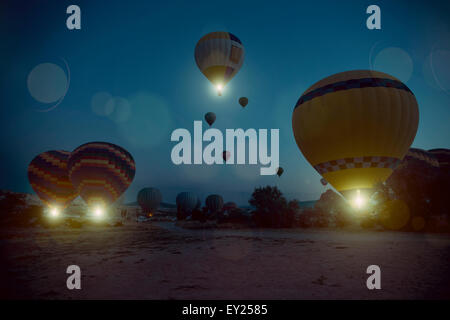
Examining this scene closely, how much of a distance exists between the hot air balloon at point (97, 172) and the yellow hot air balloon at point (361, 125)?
16.9m

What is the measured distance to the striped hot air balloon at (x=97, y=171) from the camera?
20828mm

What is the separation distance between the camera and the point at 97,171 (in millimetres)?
20906

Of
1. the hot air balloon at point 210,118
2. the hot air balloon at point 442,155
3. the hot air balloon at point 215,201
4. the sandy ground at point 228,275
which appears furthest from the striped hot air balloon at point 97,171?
the hot air balloon at point 215,201

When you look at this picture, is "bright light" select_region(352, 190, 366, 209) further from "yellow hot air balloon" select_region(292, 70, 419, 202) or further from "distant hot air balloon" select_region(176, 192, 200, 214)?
"distant hot air balloon" select_region(176, 192, 200, 214)

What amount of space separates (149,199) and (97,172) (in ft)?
103

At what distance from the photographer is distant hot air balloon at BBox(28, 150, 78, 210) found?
2419 cm

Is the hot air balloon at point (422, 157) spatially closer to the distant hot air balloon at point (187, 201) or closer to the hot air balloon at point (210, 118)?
the hot air balloon at point (210, 118)

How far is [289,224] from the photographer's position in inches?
972

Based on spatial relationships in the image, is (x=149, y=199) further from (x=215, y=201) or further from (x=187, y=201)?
(x=215, y=201)

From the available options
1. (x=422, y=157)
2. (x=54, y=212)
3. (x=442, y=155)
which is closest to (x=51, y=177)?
(x=54, y=212)

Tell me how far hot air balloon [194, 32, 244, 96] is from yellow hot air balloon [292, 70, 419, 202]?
9628mm

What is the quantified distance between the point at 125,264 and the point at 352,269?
20.9ft

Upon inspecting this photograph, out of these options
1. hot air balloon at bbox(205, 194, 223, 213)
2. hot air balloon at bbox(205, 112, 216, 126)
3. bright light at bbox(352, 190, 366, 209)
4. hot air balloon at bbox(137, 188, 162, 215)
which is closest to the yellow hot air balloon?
bright light at bbox(352, 190, 366, 209)
